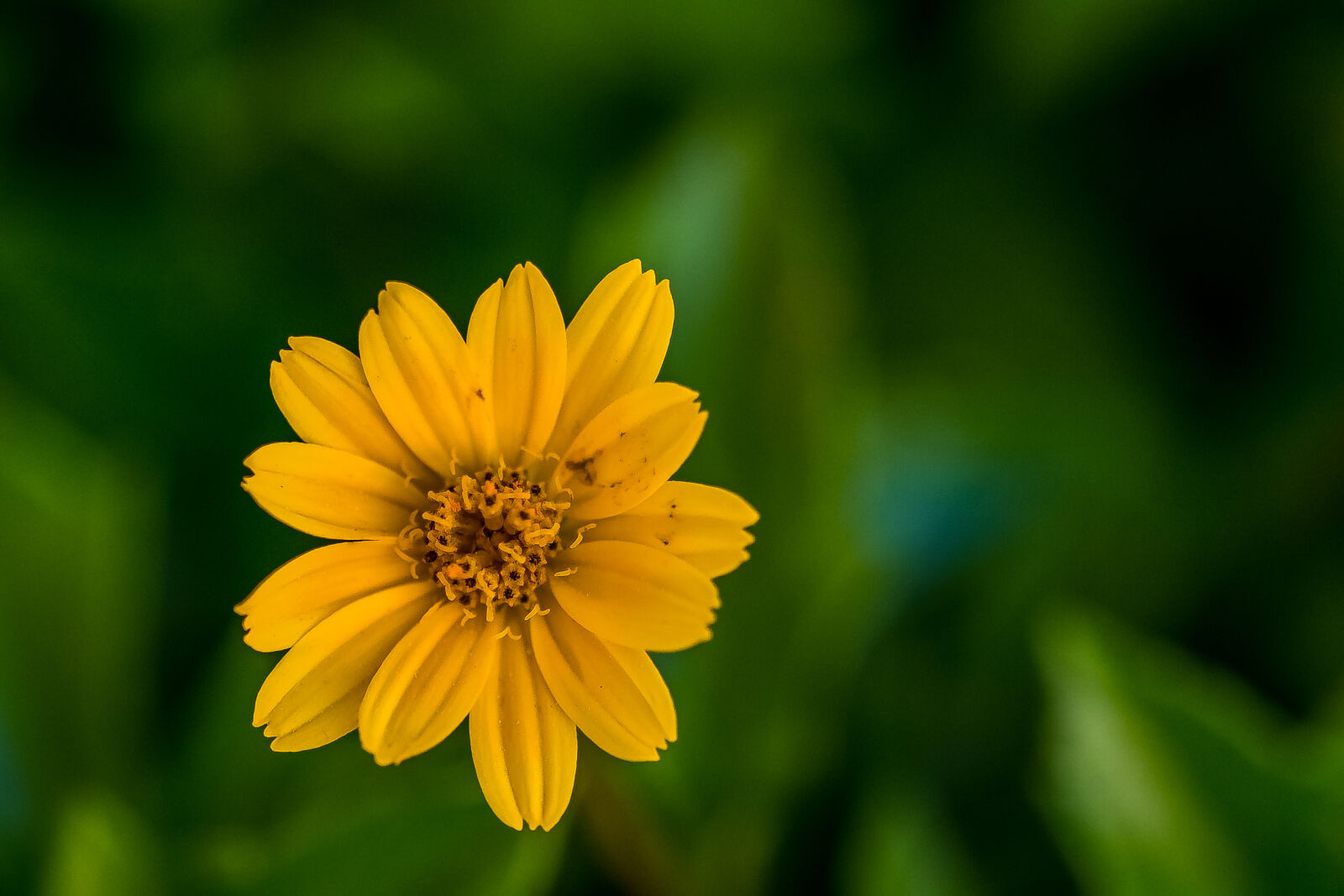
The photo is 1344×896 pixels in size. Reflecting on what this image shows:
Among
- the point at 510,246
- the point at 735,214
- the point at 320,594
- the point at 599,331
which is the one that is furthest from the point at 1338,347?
the point at 320,594

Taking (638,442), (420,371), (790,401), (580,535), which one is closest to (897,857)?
(790,401)

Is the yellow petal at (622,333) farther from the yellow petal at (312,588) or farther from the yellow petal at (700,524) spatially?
the yellow petal at (312,588)

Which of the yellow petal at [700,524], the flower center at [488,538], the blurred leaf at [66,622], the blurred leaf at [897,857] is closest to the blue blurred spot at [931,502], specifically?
the blurred leaf at [897,857]

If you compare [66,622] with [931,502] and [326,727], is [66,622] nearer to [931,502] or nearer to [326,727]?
[326,727]

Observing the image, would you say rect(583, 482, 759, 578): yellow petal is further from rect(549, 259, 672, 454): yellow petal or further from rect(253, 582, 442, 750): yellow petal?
rect(253, 582, 442, 750): yellow petal

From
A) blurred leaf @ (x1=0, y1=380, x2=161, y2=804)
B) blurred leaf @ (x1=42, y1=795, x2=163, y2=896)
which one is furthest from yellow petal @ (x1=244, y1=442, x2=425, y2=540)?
blurred leaf @ (x1=0, y1=380, x2=161, y2=804)

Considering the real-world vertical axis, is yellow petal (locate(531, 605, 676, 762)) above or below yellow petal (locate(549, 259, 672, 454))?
below

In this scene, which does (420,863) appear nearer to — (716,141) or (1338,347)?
(716,141)
